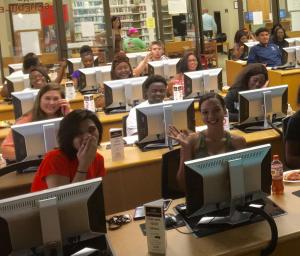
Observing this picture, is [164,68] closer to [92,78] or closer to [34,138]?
[92,78]

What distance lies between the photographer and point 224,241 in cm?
236

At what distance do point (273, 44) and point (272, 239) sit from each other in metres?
6.93

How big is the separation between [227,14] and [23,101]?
11.4 m

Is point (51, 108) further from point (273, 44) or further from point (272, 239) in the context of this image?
point (273, 44)

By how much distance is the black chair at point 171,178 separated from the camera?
3318mm

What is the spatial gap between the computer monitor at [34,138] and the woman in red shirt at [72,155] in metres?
0.72

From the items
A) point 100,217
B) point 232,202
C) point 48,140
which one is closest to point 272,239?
point 232,202

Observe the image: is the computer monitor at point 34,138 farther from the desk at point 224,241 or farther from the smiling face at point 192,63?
the smiling face at point 192,63

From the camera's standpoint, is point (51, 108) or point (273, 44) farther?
point (273, 44)

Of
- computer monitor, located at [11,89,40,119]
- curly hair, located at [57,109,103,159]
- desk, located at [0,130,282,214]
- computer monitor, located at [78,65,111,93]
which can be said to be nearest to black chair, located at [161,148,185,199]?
desk, located at [0,130,282,214]

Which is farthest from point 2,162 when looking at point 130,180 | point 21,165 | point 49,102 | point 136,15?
point 136,15

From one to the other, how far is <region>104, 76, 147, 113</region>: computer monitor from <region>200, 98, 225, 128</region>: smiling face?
2.15m

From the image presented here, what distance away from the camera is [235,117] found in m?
4.80

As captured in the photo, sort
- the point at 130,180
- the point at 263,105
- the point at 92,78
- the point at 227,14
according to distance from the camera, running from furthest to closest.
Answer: the point at 227,14 < the point at 92,78 < the point at 263,105 < the point at 130,180
